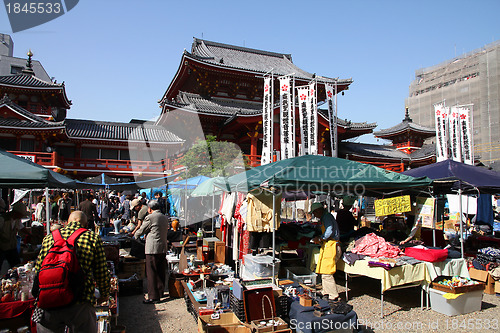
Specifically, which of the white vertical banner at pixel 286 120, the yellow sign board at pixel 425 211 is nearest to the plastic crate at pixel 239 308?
the yellow sign board at pixel 425 211

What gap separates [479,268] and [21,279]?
8.29 metres

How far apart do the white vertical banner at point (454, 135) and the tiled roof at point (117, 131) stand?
17216 mm

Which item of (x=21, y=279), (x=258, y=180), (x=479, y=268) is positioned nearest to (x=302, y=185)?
(x=258, y=180)

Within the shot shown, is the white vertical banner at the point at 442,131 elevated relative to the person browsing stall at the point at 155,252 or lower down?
elevated

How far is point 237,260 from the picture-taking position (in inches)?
284

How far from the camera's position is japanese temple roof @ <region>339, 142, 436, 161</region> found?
22906 mm

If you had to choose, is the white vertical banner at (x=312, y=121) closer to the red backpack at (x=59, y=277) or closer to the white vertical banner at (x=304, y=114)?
the white vertical banner at (x=304, y=114)

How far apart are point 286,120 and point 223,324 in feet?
39.0

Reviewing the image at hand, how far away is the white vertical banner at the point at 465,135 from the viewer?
17.0m

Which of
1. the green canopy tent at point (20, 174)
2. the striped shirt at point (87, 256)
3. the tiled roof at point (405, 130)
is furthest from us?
the tiled roof at point (405, 130)

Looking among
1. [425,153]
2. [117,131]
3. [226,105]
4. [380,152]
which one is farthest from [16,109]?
[425,153]

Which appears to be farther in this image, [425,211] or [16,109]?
[16,109]

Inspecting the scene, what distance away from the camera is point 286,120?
15.1 m

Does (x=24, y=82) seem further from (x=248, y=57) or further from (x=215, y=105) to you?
(x=248, y=57)
